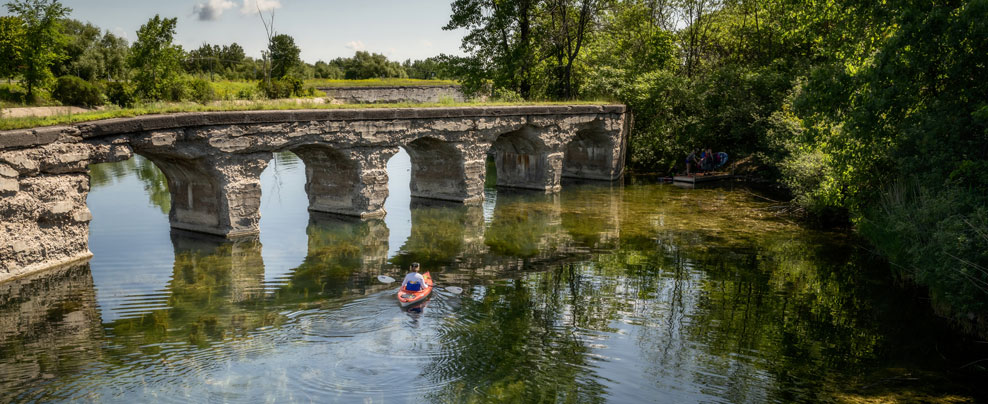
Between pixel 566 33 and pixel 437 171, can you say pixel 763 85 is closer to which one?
pixel 566 33

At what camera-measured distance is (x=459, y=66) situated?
32906mm

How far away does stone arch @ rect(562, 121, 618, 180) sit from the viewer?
2755cm

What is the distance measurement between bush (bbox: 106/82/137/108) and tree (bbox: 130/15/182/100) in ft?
1.80

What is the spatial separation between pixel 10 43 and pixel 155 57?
495 centimetres

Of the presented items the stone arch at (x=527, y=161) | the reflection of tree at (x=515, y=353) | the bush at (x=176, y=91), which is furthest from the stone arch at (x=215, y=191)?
the bush at (x=176, y=91)

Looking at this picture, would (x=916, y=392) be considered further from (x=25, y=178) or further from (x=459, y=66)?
(x=459, y=66)

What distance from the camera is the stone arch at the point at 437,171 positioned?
841 inches

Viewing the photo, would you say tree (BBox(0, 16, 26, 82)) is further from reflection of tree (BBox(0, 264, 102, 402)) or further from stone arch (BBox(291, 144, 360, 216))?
reflection of tree (BBox(0, 264, 102, 402))

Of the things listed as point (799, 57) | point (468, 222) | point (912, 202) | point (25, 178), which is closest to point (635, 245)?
point (468, 222)

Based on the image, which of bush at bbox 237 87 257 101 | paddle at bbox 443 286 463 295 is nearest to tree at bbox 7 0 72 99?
bush at bbox 237 87 257 101

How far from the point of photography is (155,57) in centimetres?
2602

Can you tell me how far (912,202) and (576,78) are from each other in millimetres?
21271

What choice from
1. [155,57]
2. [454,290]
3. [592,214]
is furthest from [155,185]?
[454,290]

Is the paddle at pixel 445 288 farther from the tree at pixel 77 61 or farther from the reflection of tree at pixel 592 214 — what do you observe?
the tree at pixel 77 61
